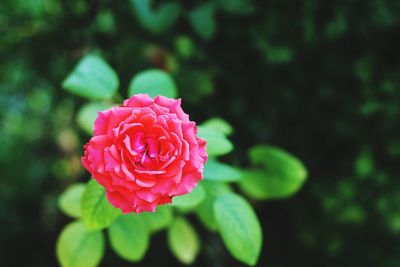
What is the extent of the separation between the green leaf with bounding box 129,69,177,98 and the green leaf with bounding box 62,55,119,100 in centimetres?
6

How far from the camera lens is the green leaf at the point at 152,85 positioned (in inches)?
42.6

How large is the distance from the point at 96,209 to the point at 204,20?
764 mm

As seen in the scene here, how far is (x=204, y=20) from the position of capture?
1.37 metres

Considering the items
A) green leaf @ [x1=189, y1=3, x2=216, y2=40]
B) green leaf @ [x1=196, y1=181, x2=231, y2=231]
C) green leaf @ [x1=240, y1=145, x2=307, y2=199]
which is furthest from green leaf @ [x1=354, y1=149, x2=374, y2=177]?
green leaf @ [x1=189, y1=3, x2=216, y2=40]

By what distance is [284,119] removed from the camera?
1576mm

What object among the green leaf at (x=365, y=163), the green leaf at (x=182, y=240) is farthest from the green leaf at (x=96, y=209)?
the green leaf at (x=365, y=163)

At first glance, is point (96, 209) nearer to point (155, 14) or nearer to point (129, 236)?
point (129, 236)

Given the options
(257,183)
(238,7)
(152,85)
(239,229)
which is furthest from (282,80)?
(239,229)

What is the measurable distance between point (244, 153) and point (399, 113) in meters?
0.53

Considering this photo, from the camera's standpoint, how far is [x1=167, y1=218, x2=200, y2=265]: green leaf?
1293mm

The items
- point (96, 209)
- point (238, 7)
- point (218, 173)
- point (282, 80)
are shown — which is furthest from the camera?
point (282, 80)

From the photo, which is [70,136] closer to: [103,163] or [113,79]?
[113,79]

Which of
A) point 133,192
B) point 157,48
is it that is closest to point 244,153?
point 157,48

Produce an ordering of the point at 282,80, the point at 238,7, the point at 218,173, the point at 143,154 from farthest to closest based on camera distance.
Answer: the point at 282,80 → the point at 238,7 → the point at 218,173 → the point at 143,154
